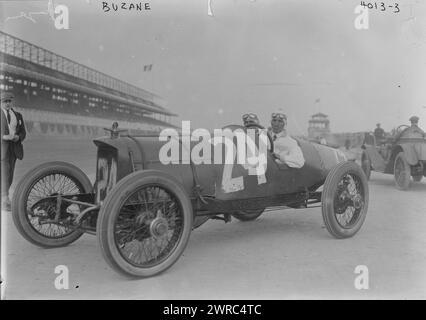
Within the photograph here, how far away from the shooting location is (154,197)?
3.52m

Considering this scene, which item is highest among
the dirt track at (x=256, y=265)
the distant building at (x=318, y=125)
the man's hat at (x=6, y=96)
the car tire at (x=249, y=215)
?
the man's hat at (x=6, y=96)

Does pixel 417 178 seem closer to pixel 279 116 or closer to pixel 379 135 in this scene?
pixel 379 135

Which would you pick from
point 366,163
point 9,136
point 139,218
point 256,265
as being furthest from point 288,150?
point 366,163

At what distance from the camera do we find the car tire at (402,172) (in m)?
8.12

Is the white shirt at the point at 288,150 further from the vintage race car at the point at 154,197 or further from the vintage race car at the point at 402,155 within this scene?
the vintage race car at the point at 402,155

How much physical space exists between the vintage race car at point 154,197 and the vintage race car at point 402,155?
3518 mm

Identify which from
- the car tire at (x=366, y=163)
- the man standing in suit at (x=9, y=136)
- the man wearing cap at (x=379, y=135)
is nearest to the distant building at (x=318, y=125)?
the man standing in suit at (x=9, y=136)

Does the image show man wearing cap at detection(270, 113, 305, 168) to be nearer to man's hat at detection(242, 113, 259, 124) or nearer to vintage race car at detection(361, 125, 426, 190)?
man's hat at detection(242, 113, 259, 124)

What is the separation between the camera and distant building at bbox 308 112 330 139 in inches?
199

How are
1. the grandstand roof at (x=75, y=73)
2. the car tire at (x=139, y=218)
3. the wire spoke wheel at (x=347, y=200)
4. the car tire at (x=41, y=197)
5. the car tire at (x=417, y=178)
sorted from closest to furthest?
1. the car tire at (x=139, y=218)
2. the car tire at (x=41, y=197)
3. the wire spoke wheel at (x=347, y=200)
4. the grandstand roof at (x=75, y=73)
5. the car tire at (x=417, y=178)

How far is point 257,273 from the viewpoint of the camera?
354 centimetres

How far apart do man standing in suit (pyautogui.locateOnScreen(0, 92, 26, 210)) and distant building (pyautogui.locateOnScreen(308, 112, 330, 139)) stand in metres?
3.93

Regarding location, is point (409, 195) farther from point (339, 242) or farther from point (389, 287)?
point (389, 287)

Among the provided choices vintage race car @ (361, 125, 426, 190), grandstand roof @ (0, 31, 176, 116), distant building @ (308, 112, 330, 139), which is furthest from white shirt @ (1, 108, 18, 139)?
vintage race car @ (361, 125, 426, 190)
